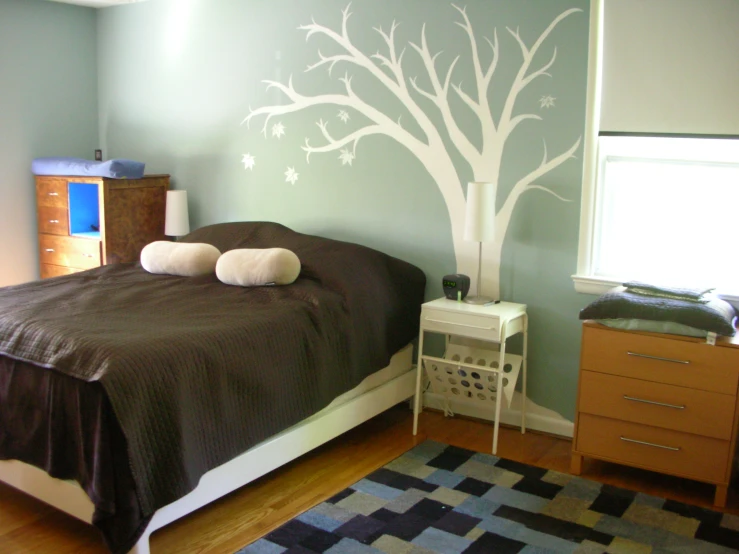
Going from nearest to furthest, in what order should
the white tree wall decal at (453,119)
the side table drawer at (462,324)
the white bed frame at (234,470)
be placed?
the white bed frame at (234,470), the side table drawer at (462,324), the white tree wall decal at (453,119)

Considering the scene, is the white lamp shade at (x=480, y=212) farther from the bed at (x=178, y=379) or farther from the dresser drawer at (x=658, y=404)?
the dresser drawer at (x=658, y=404)

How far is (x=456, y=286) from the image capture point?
3.38m

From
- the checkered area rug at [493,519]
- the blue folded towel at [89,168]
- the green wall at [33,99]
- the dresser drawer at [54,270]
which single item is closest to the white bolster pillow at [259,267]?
the checkered area rug at [493,519]

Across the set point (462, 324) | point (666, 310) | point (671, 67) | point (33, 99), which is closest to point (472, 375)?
point (462, 324)

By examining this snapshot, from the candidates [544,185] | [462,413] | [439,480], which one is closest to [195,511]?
[439,480]

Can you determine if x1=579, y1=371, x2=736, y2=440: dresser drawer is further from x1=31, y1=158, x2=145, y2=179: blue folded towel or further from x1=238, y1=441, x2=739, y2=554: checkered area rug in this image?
x1=31, y1=158, x2=145, y2=179: blue folded towel

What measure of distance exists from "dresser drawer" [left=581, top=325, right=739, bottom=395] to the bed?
38.0 inches

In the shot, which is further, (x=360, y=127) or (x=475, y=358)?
(x=360, y=127)

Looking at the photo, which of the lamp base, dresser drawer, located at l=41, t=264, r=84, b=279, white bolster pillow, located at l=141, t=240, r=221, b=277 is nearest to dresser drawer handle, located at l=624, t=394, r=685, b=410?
the lamp base

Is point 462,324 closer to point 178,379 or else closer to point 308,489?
point 308,489

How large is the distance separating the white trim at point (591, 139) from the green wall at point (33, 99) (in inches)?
130

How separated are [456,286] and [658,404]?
1.01 m

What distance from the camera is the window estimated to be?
306 centimetres

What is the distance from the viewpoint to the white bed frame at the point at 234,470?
7.67 ft
